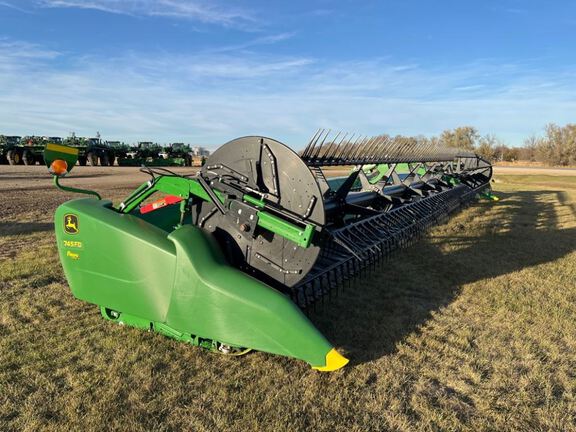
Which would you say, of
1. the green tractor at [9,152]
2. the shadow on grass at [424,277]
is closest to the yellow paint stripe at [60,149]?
the shadow on grass at [424,277]

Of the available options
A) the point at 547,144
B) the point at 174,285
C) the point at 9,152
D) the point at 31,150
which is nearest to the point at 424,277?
the point at 174,285

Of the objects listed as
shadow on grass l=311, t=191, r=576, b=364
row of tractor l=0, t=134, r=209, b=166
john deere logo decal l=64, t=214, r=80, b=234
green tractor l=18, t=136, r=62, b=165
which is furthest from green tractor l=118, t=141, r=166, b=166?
john deere logo decal l=64, t=214, r=80, b=234

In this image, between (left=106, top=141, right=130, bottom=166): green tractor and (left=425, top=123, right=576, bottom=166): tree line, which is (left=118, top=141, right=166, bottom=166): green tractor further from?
(left=425, top=123, right=576, bottom=166): tree line

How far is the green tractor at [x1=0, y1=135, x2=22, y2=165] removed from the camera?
26.9 m

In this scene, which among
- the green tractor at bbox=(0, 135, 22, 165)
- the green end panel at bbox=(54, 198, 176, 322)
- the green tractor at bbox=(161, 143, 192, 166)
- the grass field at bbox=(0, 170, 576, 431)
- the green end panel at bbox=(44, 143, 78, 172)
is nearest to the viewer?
the grass field at bbox=(0, 170, 576, 431)

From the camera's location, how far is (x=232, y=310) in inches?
112

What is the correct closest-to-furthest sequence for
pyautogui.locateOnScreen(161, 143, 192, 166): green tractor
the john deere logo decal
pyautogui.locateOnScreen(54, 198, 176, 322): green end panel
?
pyautogui.locateOnScreen(54, 198, 176, 322): green end panel → the john deere logo decal → pyautogui.locateOnScreen(161, 143, 192, 166): green tractor

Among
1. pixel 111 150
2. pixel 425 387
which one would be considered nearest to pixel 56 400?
pixel 425 387

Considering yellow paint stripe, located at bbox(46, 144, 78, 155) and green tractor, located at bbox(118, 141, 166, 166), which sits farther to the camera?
green tractor, located at bbox(118, 141, 166, 166)

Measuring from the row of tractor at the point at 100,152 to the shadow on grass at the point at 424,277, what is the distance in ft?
66.9

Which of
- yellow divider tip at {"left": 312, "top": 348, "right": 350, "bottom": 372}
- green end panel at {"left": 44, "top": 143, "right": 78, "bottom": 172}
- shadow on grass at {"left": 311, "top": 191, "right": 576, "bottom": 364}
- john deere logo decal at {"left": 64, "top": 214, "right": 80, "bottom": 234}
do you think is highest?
green end panel at {"left": 44, "top": 143, "right": 78, "bottom": 172}

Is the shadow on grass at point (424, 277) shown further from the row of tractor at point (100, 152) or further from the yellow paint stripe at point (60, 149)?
the row of tractor at point (100, 152)

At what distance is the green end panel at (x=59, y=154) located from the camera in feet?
11.9

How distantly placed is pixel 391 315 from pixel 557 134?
76794 mm
